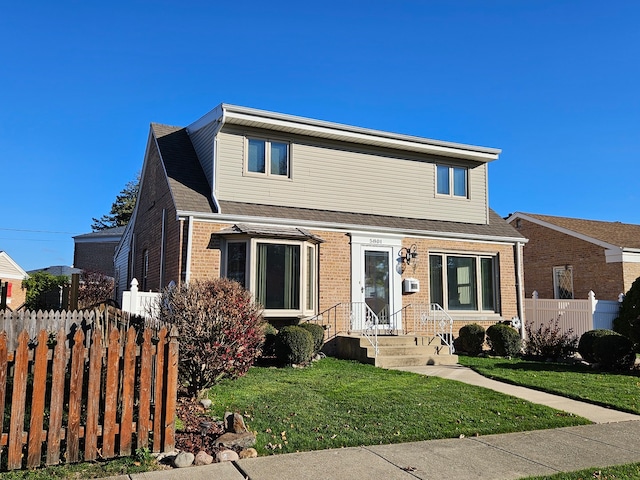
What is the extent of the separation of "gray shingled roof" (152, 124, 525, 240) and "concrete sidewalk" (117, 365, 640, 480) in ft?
27.0

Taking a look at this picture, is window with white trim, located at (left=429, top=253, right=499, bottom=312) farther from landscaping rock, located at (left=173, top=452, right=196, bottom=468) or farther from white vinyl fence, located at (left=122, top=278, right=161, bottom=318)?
landscaping rock, located at (left=173, top=452, right=196, bottom=468)

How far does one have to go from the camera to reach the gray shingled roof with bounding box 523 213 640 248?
67.3ft

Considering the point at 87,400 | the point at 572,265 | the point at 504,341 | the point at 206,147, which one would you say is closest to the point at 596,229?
the point at 572,265

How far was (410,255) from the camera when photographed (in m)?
14.9

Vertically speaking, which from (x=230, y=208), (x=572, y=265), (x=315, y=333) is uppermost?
(x=230, y=208)

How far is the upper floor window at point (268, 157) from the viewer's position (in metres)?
13.9

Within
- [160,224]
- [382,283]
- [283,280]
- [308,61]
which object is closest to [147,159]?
[160,224]

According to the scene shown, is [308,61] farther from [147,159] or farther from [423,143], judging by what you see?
[147,159]

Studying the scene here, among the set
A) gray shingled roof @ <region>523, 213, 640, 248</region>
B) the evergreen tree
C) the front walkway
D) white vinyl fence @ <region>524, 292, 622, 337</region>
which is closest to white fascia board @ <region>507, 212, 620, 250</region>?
gray shingled roof @ <region>523, 213, 640, 248</region>

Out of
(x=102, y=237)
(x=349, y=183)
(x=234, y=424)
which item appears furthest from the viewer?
(x=102, y=237)

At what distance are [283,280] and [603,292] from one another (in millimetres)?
14022

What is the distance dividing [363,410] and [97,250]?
3450 cm

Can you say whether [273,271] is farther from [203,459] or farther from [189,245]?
[203,459]

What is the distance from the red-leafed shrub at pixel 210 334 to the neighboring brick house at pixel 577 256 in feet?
55.6
